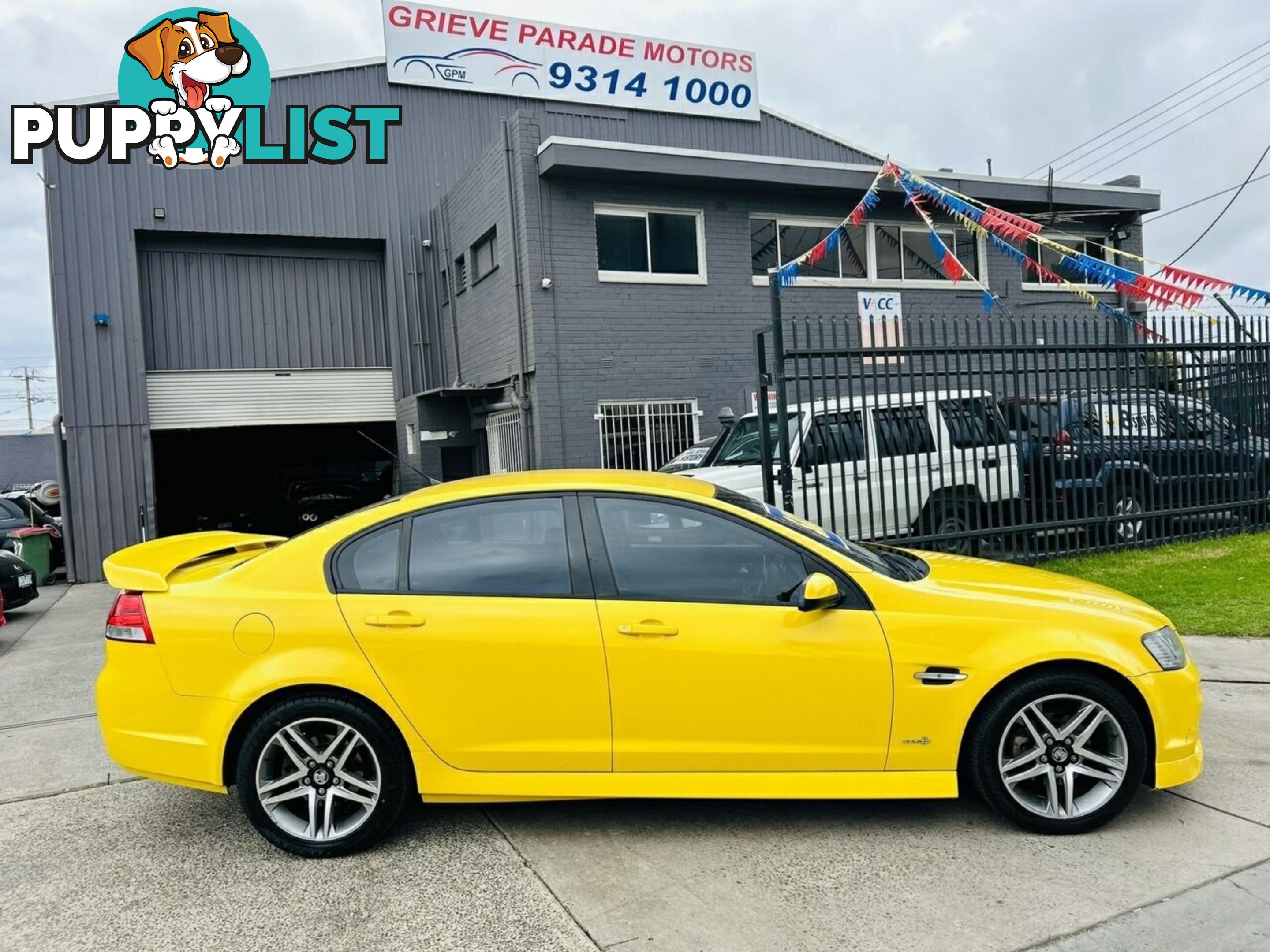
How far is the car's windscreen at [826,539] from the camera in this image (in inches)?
154

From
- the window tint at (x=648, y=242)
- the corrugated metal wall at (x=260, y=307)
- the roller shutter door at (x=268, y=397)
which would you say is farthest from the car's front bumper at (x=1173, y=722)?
the corrugated metal wall at (x=260, y=307)

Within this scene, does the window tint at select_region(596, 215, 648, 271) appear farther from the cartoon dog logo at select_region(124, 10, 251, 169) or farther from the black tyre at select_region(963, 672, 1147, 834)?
the black tyre at select_region(963, 672, 1147, 834)

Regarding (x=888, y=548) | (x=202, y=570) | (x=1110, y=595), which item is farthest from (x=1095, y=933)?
(x=202, y=570)

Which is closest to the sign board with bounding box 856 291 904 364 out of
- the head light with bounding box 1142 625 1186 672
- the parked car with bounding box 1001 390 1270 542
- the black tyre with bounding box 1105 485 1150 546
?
the parked car with bounding box 1001 390 1270 542

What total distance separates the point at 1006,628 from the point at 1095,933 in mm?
1114

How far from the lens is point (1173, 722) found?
3652mm

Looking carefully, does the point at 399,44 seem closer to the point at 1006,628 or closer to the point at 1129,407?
the point at 1129,407

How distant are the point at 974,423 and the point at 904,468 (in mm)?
904

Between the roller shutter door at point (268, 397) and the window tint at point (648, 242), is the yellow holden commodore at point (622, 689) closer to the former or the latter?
the window tint at point (648, 242)

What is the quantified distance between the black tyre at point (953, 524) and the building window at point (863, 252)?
6.44 m

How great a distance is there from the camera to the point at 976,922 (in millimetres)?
3020

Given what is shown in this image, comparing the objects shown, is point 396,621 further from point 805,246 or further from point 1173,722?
point 805,246

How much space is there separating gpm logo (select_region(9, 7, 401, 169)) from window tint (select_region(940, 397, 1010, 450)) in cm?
1209

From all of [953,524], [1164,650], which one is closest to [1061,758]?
[1164,650]
